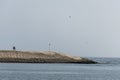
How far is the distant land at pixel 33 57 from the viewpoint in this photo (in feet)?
530

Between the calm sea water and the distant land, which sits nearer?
the calm sea water

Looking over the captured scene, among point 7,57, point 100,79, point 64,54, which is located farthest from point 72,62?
point 100,79

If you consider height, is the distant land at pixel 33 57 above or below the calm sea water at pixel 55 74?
above

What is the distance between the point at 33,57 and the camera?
16400 centimetres

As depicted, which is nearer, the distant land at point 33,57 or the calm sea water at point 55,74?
the calm sea water at point 55,74

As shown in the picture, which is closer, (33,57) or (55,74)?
(55,74)

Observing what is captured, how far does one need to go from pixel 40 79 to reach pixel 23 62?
251 ft

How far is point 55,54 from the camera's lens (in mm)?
167750

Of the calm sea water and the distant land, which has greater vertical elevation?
the distant land

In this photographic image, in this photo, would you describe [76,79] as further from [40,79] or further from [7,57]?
[7,57]

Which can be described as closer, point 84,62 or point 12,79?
point 12,79

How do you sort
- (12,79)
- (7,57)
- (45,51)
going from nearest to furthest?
(12,79)
(7,57)
(45,51)

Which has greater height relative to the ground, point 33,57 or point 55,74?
point 33,57

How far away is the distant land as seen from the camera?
16150cm
